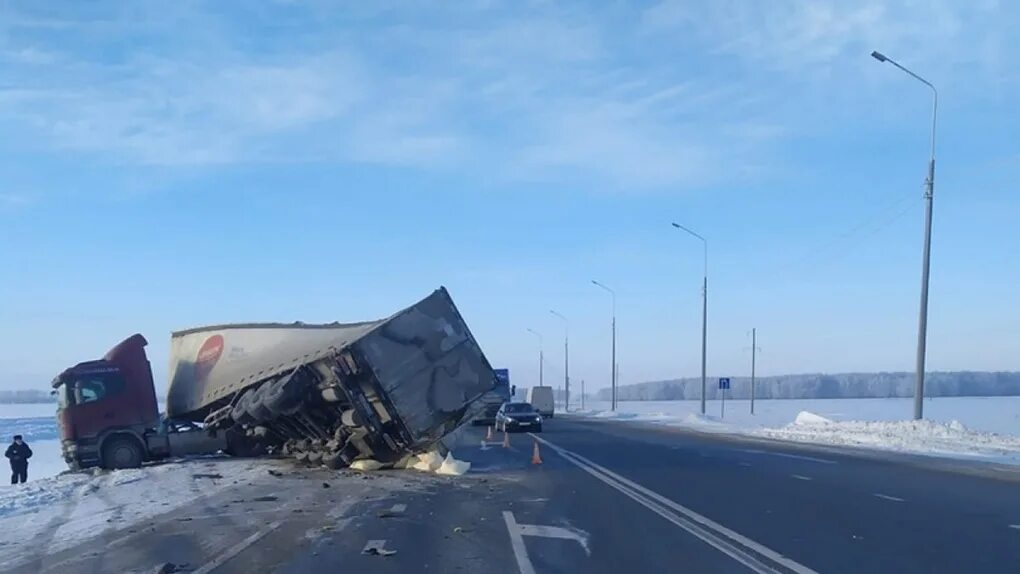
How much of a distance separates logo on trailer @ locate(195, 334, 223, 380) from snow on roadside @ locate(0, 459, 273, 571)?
2395 millimetres

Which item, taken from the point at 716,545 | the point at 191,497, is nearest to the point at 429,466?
the point at 191,497

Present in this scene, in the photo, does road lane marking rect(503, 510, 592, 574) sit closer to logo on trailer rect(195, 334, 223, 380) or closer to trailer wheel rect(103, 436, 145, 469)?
logo on trailer rect(195, 334, 223, 380)

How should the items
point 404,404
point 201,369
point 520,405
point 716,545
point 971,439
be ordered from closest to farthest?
point 716,545 < point 404,404 < point 201,369 < point 971,439 < point 520,405

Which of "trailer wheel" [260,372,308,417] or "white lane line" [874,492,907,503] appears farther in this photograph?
"trailer wheel" [260,372,308,417]

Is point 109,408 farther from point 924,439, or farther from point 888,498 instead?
point 924,439

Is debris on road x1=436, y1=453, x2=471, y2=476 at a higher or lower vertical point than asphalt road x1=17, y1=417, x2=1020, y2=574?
lower

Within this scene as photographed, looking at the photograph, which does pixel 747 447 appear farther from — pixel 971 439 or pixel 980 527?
pixel 980 527

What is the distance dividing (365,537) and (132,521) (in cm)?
429

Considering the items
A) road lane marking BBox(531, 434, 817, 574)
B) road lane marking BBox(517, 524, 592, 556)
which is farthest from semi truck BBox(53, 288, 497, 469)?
road lane marking BBox(517, 524, 592, 556)

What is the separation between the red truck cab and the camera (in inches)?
1149

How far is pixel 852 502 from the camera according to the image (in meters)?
18.4

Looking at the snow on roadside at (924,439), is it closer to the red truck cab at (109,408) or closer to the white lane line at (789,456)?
the white lane line at (789,456)

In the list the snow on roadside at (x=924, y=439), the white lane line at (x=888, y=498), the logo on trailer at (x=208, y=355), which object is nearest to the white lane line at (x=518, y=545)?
the white lane line at (x=888, y=498)

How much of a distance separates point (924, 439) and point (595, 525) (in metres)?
27.2
